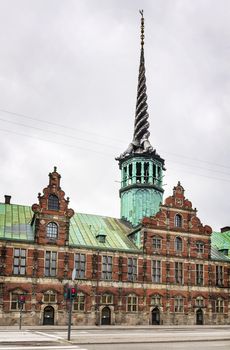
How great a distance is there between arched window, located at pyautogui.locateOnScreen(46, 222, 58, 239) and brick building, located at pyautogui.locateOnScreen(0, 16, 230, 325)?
114 millimetres

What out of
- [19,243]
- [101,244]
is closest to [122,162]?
[101,244]

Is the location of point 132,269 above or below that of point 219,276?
above

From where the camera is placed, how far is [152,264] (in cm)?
5484

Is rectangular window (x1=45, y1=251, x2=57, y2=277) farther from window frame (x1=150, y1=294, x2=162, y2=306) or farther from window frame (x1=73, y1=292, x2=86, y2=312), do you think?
window frame (x1=150, y1=294, x2=162, y2=306)

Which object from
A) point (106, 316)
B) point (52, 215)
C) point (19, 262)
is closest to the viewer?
point (19, 262)

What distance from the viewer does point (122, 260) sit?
53.4 meters

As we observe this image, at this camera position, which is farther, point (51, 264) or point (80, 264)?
point (80, 264)

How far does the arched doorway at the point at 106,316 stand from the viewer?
51.1 m

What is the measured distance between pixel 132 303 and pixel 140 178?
57.5ft

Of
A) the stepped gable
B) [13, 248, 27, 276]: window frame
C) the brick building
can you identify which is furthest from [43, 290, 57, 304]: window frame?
the stepped gable

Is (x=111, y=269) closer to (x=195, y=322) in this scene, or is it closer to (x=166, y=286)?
(x=166, y=286)

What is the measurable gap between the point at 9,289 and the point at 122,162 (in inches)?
1031

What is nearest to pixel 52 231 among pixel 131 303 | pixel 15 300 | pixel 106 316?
pixel 15 300

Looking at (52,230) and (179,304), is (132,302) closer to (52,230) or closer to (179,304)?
(179,304)
